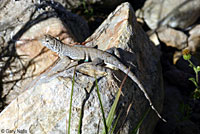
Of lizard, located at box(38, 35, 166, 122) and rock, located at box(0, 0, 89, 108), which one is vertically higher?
rock, located at box(0, 0, 89, 108)

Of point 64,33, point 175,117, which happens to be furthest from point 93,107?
point 175,117

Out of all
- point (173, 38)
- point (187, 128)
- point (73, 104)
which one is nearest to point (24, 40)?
point (73, 104)

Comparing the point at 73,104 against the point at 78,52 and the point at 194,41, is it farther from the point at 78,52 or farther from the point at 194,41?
the point at 194,41

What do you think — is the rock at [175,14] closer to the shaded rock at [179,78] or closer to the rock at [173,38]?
the rock at [173,38]

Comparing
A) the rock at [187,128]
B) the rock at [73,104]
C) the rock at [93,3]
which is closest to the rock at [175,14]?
the rock at [93,3]

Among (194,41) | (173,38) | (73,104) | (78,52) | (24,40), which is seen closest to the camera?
(73,104)

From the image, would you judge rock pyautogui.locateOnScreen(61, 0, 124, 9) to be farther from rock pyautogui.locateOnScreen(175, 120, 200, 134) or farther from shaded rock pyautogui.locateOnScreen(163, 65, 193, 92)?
rock pyautogui.locateOnScreen(175, 120, 200, 134)

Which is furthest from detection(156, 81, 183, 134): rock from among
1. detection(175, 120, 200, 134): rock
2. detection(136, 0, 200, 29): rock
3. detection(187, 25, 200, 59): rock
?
detection(136, 0, 200, 29): rock
